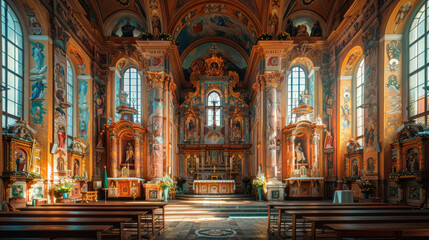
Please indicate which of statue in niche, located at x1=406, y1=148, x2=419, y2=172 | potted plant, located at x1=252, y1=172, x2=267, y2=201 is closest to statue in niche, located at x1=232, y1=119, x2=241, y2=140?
potted plant, located at x1=252, y1=172, x2=267, y2=201

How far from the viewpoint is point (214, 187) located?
66.1 ft

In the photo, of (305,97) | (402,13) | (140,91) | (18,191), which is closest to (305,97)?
(305,97)

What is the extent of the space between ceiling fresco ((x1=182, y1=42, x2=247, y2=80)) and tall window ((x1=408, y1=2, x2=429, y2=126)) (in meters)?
14.8

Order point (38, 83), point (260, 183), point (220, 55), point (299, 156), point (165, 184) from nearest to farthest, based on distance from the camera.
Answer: point (38, 83) → point (260, 183) → point (165, 184) → point (299, 156) → point (220, 55)

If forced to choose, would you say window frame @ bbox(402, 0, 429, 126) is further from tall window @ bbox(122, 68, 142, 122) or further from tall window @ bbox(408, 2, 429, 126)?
tall window @ bbox(122, 68, 142, 122)

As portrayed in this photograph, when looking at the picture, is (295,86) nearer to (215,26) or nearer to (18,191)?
(215,26)

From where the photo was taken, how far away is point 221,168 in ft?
78.7

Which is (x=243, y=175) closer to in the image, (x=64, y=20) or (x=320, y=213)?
(x=64, y=20)

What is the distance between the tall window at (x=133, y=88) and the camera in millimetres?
21023

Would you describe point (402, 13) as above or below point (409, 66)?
above

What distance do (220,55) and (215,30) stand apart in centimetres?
225

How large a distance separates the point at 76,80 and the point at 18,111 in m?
5.96

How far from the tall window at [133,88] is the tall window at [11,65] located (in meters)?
8.16

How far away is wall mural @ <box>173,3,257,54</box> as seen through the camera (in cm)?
2116
